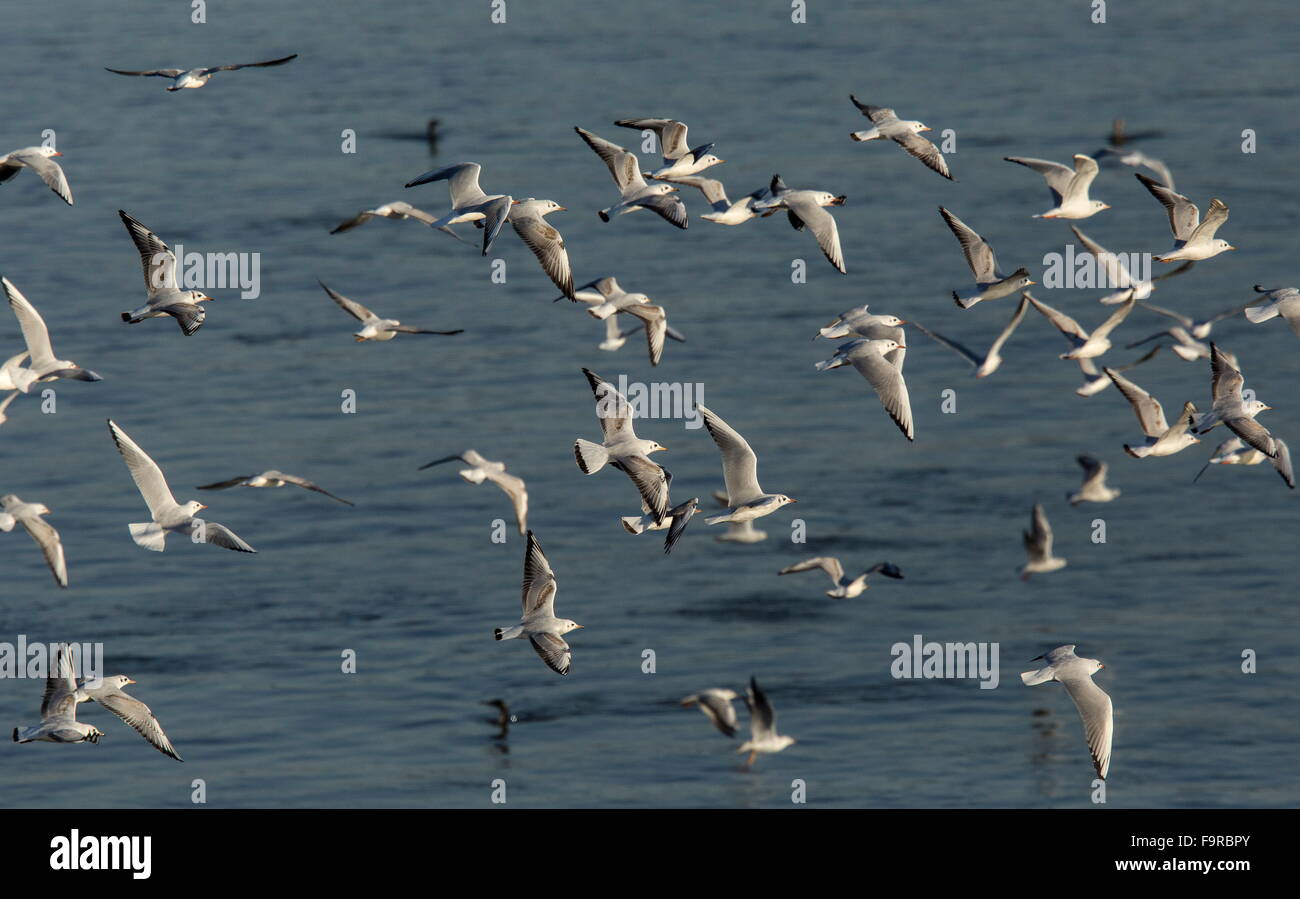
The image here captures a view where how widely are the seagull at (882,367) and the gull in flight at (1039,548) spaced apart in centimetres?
1581

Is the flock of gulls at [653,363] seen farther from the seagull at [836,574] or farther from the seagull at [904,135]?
the seagull at [836,574]

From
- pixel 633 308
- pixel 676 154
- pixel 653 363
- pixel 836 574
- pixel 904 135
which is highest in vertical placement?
pixel 904 135

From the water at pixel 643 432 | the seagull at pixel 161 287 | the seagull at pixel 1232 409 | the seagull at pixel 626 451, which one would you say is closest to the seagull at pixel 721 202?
the seagull at pixel 626 451

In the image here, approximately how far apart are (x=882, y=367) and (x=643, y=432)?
24172 mm

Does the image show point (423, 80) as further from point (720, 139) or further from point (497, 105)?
point (720, 139)

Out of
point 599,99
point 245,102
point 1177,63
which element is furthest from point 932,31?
point 245,102

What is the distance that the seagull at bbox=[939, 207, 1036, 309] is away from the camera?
3416cm

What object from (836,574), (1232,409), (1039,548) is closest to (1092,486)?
(1039,548)

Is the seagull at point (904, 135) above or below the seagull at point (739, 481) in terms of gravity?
above

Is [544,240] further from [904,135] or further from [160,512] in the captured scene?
[160,512]

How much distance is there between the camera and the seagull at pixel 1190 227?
3547 centimetres

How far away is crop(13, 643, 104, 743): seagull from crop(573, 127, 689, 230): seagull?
409 inches

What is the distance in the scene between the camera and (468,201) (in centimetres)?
3422
